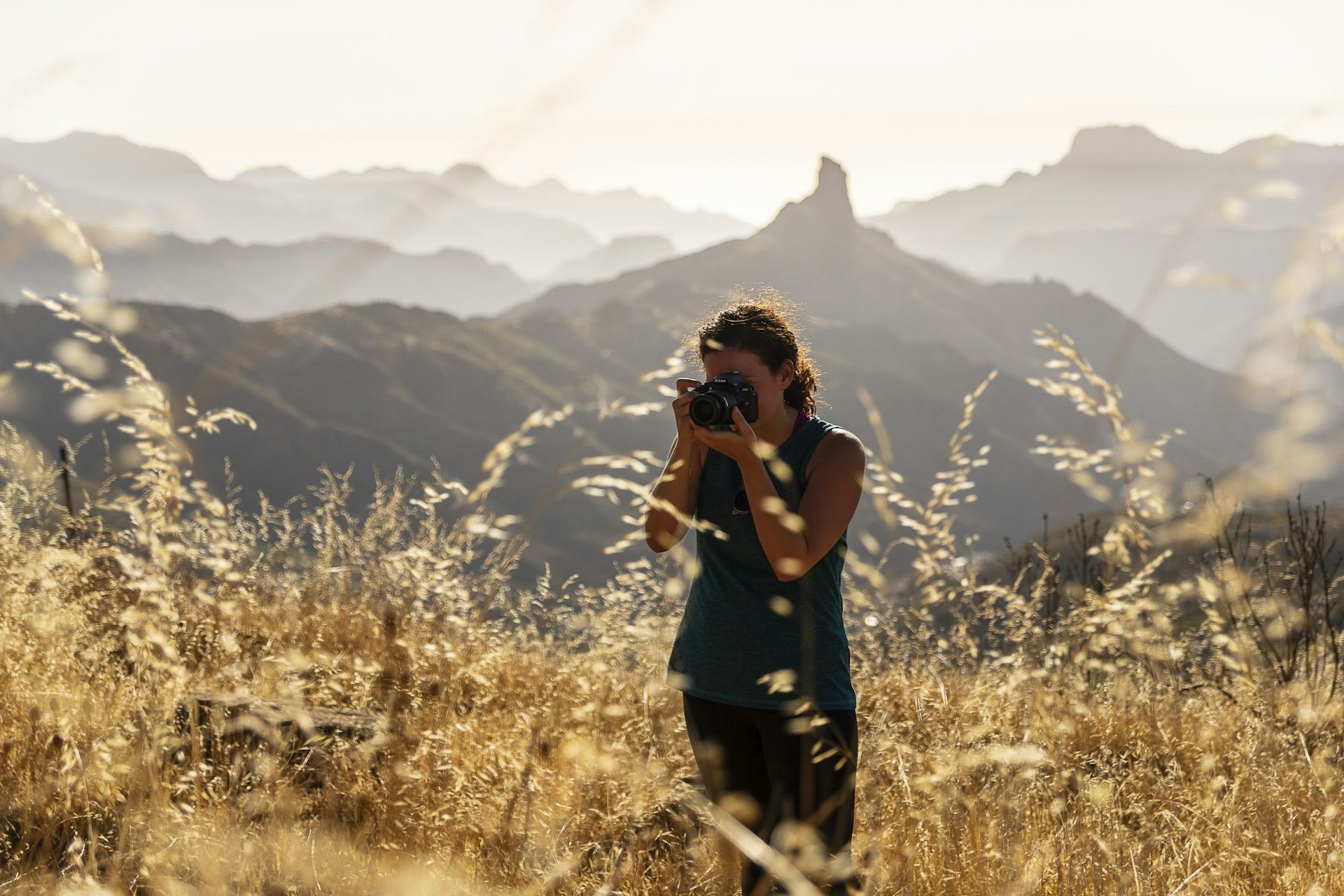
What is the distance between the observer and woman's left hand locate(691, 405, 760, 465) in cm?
202

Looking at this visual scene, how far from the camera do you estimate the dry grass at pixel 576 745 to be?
2002 mm

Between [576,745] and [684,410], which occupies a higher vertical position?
[684,410]

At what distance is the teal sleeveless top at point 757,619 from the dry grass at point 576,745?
0.19 m

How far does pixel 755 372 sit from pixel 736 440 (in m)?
0.37

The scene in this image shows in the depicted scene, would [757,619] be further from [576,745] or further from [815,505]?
[576,745]

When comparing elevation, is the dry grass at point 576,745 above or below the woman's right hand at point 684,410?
below

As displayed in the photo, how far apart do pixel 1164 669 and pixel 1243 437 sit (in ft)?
740

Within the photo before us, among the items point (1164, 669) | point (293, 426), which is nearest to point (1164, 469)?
point (1164, 669)

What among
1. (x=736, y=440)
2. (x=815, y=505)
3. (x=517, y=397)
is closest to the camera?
(x=736, y=440)

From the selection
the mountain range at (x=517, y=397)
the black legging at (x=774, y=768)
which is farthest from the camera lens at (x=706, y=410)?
the mountain range at (x=517, y=397)

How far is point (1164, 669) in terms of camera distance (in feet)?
18.9

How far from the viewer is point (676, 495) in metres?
2.38

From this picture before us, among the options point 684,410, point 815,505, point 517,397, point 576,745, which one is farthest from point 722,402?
point 517,397

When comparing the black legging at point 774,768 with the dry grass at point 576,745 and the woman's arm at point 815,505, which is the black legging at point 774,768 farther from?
the woman's arm at point 815,505
